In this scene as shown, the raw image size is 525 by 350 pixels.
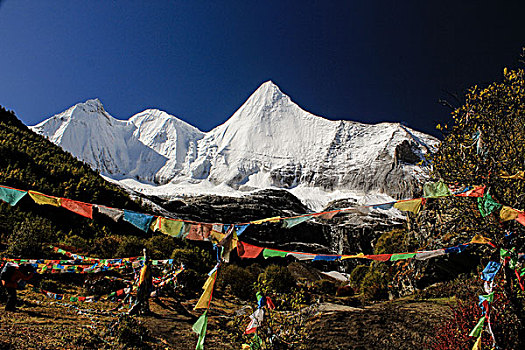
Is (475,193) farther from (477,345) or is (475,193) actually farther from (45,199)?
(45,199)

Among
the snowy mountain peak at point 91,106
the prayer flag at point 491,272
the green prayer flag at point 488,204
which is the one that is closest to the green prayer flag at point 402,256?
the prayer flag at point 491,272

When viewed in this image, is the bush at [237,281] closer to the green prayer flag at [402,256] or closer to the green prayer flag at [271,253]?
the green prayer flag at [402,256]

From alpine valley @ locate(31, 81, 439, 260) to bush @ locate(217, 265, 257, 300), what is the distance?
2206cm

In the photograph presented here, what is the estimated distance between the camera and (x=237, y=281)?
14664 mm

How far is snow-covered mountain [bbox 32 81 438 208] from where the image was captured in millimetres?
52844

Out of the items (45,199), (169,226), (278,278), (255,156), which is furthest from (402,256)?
(255,156)

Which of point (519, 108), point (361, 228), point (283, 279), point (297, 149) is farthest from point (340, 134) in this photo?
point (519, 108)

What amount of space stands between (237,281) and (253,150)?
45.7 meters

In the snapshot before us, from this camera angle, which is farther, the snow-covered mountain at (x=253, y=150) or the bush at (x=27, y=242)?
the snow-covered mountain at (x=253, y=150)

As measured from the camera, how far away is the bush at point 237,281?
14420 millimetres

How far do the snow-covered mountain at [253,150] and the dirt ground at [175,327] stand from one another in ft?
133

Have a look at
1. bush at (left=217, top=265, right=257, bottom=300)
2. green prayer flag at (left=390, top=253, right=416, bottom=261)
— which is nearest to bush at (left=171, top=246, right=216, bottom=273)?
bush at (left=217, top=265, right=257, bottom=300)

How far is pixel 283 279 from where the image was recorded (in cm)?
1505

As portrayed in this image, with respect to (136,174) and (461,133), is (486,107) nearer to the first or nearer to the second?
(461,133)
